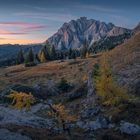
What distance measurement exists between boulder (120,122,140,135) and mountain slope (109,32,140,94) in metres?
23.0

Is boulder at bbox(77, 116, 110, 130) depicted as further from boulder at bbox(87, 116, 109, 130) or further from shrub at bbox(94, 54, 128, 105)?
shrub at bbox(94, 54, 128, 105)

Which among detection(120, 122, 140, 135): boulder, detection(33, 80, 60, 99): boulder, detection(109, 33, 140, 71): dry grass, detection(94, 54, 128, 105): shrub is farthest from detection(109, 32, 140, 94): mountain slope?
detection(120, 122, 140, 135): boulder

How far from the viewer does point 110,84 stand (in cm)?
7700

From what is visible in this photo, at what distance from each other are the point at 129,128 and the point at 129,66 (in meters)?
49.8

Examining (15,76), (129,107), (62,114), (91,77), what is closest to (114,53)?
(15,76)

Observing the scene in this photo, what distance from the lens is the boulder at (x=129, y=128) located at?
64.5m

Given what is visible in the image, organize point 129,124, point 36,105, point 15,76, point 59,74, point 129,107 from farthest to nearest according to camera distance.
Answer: point 15,76 < point 59,74 < point 36,105 < point 129,107 < point 129,124

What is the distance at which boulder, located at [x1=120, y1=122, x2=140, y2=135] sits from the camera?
64531mm

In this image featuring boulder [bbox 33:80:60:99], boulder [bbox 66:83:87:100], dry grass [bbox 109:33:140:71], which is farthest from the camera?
dry grass [bbox 109:33:140:71]

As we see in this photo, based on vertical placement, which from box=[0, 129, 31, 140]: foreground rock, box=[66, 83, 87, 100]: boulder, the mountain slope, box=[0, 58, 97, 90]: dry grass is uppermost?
the mountain slope

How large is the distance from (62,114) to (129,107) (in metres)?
25.4

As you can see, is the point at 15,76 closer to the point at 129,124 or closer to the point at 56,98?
the point at 56,98

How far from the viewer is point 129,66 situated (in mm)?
113562

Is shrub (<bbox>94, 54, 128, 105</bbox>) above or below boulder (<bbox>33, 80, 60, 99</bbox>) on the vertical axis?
above
